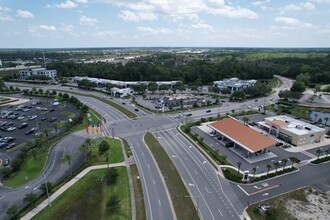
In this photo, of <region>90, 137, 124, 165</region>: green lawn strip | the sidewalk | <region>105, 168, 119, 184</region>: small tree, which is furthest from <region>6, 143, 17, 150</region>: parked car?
<region>105, 168, 119, 184</region>: small tree

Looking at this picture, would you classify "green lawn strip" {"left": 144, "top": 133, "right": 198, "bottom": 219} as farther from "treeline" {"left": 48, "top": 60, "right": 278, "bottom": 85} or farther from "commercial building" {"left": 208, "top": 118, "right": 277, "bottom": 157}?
"treeline" {"left": 48, "top": 60, "right": 278, "bottom": 85}

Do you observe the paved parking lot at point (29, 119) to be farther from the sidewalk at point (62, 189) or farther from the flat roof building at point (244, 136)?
the flat roof building at point (244, 136)

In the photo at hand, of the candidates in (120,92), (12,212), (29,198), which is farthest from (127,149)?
(120,92)

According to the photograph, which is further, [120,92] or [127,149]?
[120,92]

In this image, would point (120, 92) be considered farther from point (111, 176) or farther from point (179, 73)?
point (111, 176)

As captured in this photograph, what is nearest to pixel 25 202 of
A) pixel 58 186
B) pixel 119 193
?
pixel 58 186

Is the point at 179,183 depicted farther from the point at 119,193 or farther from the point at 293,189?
the point at 293,189

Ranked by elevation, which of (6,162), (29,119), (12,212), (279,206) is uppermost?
(12,212)
